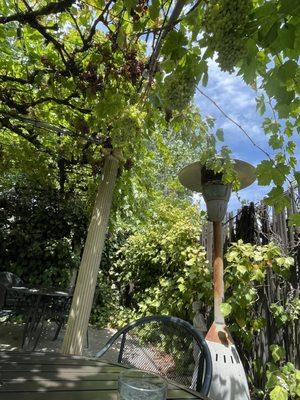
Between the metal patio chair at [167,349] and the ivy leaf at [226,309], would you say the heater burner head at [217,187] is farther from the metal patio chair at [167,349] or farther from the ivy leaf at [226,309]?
the metal patio chair at [167,349]

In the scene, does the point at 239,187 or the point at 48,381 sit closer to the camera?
the point at 48,381

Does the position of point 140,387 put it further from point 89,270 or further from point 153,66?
point 89,270

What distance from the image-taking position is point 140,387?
76 cm

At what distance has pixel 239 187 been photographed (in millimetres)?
2791

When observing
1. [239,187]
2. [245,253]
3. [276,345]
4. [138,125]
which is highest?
[239,187]

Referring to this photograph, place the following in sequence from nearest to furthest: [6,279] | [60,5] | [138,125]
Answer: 1. [138,125]
2. [60,5]
3. [6,279]

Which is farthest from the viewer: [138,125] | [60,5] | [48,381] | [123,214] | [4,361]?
[123,214]

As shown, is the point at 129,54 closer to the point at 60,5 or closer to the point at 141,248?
the point at 60,5

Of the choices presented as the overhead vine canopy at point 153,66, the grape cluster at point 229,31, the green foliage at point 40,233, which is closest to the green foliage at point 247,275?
the overhead vine canopy at point 153,66

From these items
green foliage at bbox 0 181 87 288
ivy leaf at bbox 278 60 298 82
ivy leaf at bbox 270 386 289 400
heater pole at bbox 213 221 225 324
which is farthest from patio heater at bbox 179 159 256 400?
green foliage at bbox 0 181 87 288

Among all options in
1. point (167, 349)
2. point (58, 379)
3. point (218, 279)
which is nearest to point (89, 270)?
point (218, 279)

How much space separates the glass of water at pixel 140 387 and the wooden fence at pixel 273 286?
6.73ft

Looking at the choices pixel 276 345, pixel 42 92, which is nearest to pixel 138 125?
pixel 276 345

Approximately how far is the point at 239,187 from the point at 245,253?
1.77 feet
